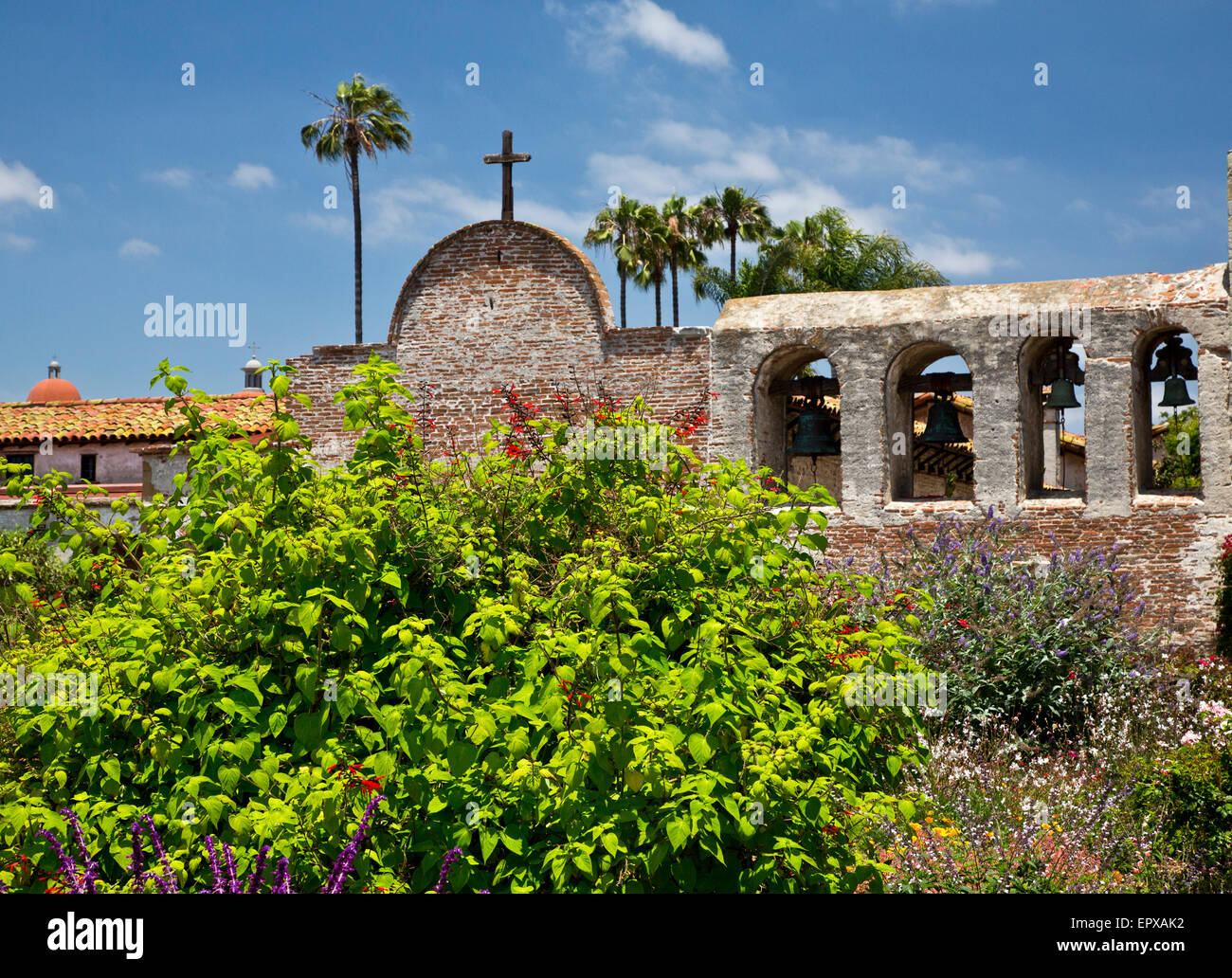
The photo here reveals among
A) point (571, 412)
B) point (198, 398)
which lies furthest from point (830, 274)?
point (198, 398)

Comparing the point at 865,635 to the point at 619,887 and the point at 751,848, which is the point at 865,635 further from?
the point at 619,887

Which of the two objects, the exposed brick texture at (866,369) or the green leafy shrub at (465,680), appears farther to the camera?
the exposed brick texture at (866,369)

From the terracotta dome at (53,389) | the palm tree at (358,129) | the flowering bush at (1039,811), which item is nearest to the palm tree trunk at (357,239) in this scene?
the palm tree at (358,129)

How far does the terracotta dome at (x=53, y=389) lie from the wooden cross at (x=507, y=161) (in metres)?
41.4

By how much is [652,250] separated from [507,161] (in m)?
24.0

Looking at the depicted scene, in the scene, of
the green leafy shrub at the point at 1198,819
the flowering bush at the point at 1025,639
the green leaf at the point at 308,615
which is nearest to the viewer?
the green leaf at the point at 308,615

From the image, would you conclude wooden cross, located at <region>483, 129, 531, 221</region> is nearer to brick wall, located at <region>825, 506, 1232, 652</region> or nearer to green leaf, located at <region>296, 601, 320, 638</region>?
brick wall, located at <region>825, 506, 1232, 652</region>

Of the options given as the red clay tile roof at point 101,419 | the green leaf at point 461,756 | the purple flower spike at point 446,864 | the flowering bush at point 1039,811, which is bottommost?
the flowering bush at point 1039,811

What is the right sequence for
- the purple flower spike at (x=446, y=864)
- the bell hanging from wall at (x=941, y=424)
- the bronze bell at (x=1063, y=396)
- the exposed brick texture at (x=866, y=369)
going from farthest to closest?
the bell hanging from wall at (x=941, y=424), the bronze bell at (x=1063, y=396), the exposed brick texture at (x=866, y=369), the purple flower spike at (x=446, y=864)

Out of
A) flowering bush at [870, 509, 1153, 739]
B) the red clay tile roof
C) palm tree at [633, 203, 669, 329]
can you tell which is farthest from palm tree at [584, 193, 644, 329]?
flowering bush at [870, 509, 1153, 739]

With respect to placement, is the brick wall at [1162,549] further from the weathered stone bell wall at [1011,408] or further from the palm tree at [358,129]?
the palm tree at [358,129]

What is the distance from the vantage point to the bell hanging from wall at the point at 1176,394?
14.1 m

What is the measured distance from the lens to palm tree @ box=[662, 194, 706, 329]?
4053cm

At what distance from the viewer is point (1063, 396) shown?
559 inches
